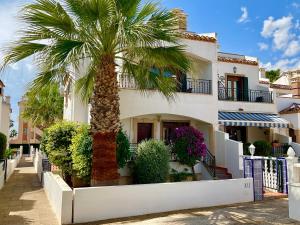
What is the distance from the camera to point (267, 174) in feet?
78.3

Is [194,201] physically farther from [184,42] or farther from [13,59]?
[184,42]

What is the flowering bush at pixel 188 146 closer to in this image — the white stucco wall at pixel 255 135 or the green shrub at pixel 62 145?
the green shrub at pixel 62 145

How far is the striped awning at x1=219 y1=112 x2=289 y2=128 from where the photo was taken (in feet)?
99.6

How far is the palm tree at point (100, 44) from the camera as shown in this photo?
556 inches

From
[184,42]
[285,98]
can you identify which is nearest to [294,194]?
[184,42]

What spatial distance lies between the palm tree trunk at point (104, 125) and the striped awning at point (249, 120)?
16.6 m

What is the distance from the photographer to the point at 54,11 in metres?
14.5

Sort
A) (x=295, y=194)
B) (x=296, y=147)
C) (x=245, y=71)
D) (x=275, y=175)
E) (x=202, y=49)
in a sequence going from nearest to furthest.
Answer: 1. (x=295, y=194)
2. (x=275, y=175)
3. (x=202, y=49)
4. (x=296, y=147)
5. (x=245, y=71)

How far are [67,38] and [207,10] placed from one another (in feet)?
32.9

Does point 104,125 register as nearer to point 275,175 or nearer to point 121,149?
point 121,149

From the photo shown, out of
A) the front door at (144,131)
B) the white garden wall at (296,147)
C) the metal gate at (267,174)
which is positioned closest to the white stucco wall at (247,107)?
the white garden wall at (296,147)

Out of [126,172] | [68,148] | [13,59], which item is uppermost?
[13,59]

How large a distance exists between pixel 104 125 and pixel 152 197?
465 centimetres

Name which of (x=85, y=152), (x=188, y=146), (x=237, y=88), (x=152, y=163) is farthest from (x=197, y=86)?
(x=85, y=152)
